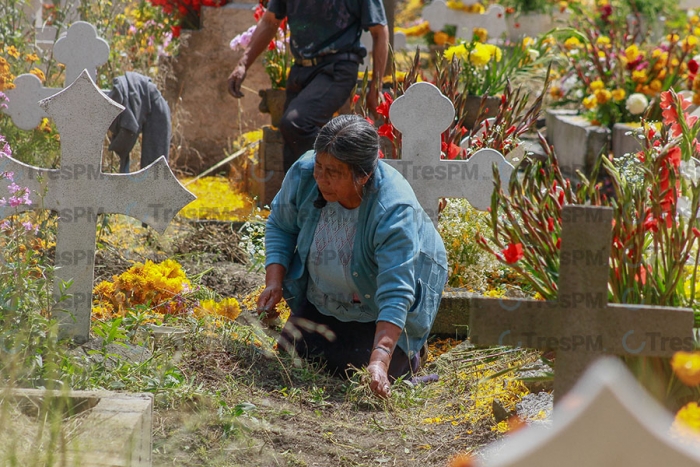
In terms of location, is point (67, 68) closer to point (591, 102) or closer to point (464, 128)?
point (464, 128)

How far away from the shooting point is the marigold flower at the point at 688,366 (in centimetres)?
211

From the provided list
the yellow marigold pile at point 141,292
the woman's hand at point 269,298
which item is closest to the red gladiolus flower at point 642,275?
the woman's hand at point 269,298

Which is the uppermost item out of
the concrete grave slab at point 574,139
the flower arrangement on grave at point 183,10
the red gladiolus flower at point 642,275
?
the flower arrangement on grave at point 183,10

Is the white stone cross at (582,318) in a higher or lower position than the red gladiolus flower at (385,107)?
lower

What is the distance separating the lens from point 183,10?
798 cm

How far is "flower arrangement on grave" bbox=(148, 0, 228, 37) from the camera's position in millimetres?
7935

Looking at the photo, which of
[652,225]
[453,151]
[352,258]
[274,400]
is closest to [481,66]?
[453,151]

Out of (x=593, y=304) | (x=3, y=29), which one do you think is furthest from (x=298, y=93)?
(x=593, y=304)

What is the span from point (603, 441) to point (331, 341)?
99.4 inches

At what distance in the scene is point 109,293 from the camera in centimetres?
377

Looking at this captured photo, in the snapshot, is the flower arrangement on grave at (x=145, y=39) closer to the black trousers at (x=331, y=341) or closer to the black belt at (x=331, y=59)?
the black belt at (x=331, y=59)

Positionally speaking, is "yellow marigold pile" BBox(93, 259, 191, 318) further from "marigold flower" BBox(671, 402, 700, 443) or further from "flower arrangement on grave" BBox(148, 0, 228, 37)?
"flower arrangement on grave" BBox(148, 0, 228, 37)

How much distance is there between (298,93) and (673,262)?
3483 millimetres

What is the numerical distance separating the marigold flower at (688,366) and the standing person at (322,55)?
313cm
